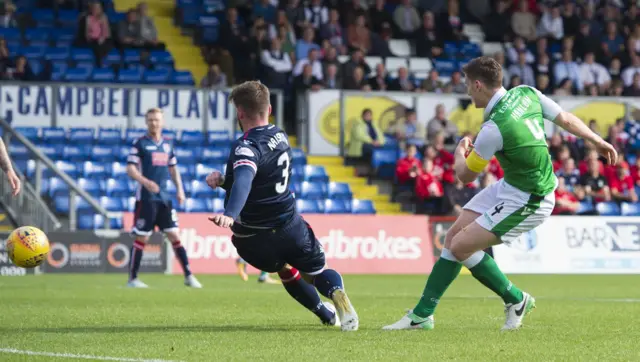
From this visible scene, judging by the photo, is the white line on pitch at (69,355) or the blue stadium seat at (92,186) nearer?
the white line on pitch at (69,355)

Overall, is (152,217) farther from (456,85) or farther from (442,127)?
(456,85)

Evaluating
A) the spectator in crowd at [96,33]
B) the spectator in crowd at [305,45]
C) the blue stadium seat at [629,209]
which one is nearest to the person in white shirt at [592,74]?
the blue stadium seat at [629,209]

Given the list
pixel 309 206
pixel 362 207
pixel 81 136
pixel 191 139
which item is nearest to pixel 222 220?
pixel 309 206

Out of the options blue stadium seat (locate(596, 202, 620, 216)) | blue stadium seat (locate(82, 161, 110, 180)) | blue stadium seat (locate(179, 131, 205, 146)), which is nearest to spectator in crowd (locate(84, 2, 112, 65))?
blue stadium seat (locate(179, 131, 205, 146))

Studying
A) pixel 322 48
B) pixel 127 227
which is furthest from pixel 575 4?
pixel 127 227

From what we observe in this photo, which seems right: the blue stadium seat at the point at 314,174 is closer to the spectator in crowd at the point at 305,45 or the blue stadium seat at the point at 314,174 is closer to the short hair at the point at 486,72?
the spectator in crowd at the point at 305,45

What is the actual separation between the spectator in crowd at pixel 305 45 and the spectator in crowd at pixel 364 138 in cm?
208

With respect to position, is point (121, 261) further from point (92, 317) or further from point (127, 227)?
point (92, 317)

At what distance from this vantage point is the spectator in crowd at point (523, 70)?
26953 mm

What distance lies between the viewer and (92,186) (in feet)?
71.1

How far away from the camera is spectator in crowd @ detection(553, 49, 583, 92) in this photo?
90.9 feet

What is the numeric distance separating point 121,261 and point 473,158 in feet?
38.1

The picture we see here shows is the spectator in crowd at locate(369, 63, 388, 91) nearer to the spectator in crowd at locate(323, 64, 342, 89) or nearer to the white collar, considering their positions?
the spectator in crowd at locate(323, 64, 342, 89)

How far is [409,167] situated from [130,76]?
19.5 feet
